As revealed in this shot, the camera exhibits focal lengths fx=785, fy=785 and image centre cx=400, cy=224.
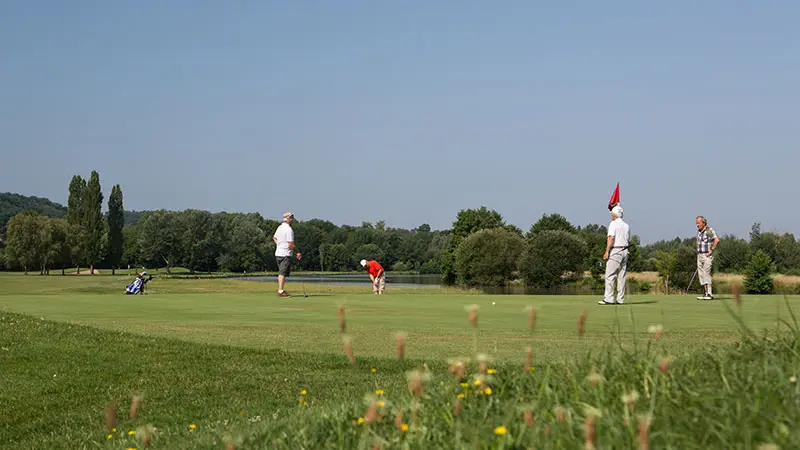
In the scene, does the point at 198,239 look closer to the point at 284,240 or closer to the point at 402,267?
the point at 402,267

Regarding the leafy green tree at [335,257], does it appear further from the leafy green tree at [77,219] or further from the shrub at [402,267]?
the leafy green tree at [77,219]

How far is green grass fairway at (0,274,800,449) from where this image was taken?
26.5ft

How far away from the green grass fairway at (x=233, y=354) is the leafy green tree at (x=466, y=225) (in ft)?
313

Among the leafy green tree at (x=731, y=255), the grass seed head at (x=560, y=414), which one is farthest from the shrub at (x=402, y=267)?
the grass seed head at (x=560, y=414)

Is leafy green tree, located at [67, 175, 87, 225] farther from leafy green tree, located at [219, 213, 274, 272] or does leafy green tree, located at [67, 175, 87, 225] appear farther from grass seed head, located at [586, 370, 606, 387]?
grass seed head, located at [586, 370, 606, 387]

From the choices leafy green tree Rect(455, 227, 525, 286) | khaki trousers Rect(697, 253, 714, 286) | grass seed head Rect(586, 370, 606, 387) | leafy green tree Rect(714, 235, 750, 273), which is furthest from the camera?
leafy green tree Rect(455, 227, 525, 286)

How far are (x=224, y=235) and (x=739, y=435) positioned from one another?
441ft

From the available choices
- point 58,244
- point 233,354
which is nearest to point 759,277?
point 233,354

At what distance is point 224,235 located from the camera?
440 feet

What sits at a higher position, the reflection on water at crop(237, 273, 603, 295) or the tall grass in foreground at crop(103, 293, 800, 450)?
the tall grass in foreground at crop(103, 293, 800, 450)

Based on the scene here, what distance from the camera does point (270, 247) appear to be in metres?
152

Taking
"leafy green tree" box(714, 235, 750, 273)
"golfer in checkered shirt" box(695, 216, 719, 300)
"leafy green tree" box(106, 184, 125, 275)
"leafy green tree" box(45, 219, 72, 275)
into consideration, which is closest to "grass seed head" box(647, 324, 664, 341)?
"golfer in checkered shirt" box(695, 216, 719, 300)

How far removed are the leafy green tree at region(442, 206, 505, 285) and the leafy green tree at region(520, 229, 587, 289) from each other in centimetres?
1542

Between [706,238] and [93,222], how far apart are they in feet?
387
